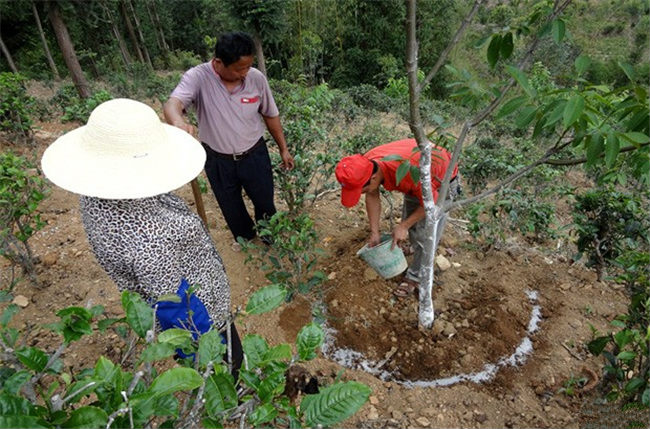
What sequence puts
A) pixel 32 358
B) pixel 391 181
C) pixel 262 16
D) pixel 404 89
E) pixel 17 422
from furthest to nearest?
pixel 404 89, pixel 262 16, pixel 391 181, pixel 32 358, pixel 17 422

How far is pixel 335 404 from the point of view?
817 millimetres

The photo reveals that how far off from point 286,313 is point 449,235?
1.60 m

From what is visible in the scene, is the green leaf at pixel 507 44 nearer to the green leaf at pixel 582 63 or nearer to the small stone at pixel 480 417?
the green leaf at pixel 582 63

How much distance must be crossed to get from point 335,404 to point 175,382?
33 centimetres

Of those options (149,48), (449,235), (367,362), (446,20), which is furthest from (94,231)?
(149,48)

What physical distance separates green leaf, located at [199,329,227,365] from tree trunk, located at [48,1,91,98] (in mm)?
7820

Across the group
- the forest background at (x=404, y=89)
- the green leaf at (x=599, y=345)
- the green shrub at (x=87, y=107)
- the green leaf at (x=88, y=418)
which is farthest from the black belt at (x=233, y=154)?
the green shrub at (x=87, y=107)

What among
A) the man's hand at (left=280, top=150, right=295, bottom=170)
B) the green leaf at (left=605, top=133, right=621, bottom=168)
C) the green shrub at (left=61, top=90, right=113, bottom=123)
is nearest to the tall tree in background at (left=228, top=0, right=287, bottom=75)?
the green shrub at (left=61, top=90, right=113, bottom=123)

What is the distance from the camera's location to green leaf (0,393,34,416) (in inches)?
27.3

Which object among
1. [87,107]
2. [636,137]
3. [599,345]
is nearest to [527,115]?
[636,137]

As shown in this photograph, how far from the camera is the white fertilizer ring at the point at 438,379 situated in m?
2.15

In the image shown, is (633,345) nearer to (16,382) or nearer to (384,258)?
(384,258)

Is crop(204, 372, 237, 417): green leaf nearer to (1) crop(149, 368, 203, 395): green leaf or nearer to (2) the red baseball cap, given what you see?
(1) crop(149, 368, 203, 395): green leaf

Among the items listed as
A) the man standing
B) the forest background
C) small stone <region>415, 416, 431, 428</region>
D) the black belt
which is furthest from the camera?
the black belt
